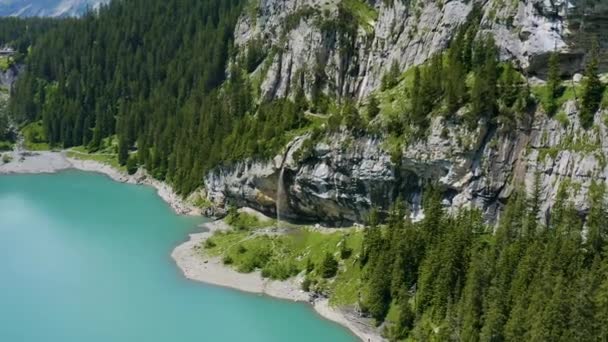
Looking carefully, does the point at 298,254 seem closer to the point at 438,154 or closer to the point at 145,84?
the point at 438,154

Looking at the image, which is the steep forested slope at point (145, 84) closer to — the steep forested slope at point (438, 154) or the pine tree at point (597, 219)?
the steep forested slope at point (438, 154)

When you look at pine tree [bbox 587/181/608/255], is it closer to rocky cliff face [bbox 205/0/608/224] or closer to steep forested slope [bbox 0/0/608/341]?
steep forested slope [bbox 0/0/608/341]

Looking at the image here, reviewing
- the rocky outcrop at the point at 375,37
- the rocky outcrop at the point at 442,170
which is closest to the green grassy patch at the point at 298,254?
the rocky outcrop at the point at 442,170

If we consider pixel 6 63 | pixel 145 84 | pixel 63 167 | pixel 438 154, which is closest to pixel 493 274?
pixel 438 154

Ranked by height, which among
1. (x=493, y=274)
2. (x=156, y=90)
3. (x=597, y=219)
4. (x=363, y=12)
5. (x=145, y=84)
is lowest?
(x=493, y=274)

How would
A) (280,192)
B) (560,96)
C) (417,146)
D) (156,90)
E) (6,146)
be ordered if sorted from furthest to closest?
(156,90) → (6,146) → (280,192) → (417,146) → (560,96)

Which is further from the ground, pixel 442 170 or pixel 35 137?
pixel 442 170
